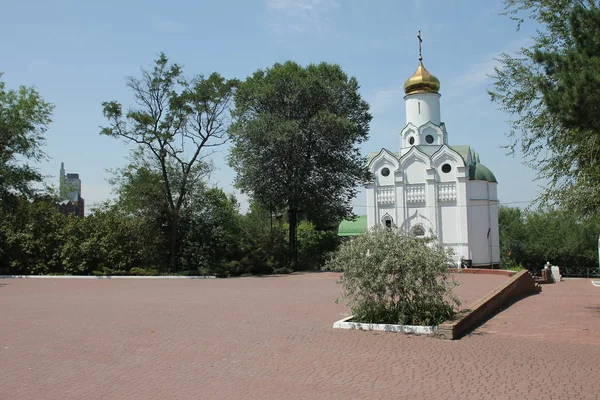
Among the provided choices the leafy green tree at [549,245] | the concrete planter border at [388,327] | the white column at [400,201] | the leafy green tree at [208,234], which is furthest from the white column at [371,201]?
the concrete planter border at [388,327]

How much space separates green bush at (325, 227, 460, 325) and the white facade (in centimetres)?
3330

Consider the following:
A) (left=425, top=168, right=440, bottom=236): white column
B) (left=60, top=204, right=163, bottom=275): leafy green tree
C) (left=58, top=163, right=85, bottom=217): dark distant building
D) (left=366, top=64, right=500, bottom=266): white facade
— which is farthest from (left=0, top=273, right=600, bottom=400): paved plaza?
(left=425, top=168, right=440, bottom=236): white column

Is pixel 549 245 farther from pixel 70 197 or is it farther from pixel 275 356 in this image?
pixel 70 197

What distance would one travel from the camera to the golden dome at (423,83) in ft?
161

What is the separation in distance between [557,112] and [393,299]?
14.5 ft

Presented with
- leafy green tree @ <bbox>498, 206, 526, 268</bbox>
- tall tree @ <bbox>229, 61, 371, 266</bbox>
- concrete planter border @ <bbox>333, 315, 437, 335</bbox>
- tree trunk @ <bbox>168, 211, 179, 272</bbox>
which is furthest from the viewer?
leafy green tree @ <bbox>498, 206, 526, 268</bbox>

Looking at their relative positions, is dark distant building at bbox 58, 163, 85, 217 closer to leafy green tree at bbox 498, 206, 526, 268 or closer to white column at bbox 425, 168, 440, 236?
white column at bbox 425, 168, 440, 236

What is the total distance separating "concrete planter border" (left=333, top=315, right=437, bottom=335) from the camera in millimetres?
9742

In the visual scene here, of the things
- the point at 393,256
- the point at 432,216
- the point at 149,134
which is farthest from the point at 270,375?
the point at 432,216

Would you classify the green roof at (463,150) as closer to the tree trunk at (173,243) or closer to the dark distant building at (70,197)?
the tree trunk at (173,243)

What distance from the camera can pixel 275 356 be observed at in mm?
8156

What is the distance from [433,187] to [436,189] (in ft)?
1.08

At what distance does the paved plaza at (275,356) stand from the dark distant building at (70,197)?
22.5 metres

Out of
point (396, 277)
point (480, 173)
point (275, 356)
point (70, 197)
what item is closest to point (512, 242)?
point (480, 173)
